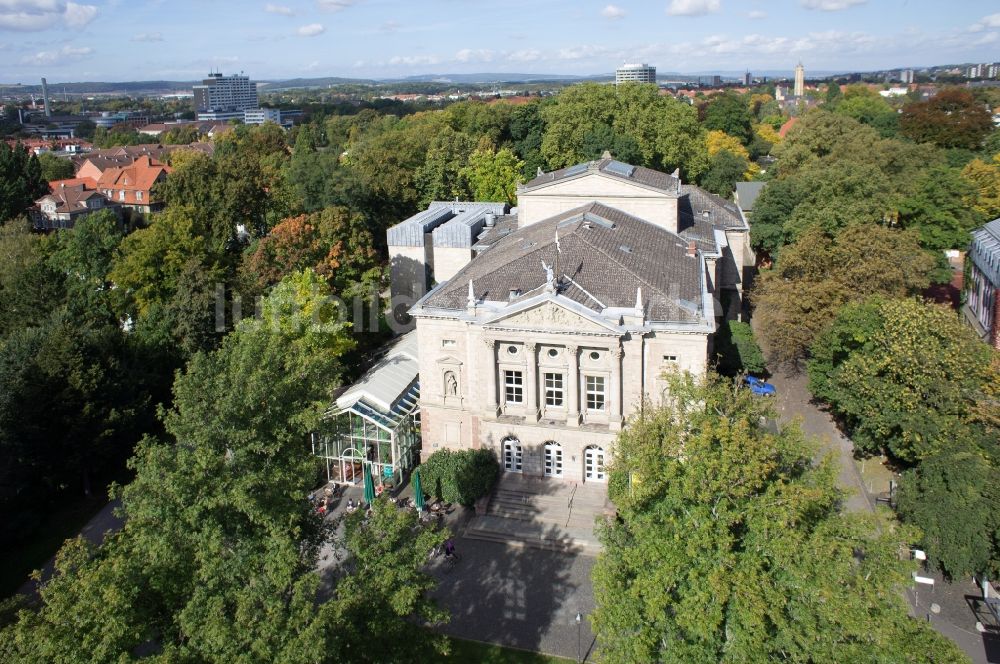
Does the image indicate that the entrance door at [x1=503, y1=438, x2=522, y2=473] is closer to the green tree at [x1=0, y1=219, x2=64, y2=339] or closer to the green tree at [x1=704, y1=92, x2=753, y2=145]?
the green tree at [x1=0, y1=219, x2=64, y2=339]

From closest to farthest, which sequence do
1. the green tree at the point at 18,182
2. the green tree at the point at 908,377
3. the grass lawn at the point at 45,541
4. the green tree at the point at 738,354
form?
the green tree at the point at 908,377, the grass lawn at the point at 45,541, the green tree at the point at 738,354, the green tree at the point at 18,182

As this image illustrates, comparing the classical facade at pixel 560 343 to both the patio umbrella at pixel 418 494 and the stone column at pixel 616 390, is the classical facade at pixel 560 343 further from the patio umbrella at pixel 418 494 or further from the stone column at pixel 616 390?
the patio umbrella at pixel 418 494

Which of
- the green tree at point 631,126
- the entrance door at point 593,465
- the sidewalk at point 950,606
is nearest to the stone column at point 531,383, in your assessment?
the entrance door at point 593,465

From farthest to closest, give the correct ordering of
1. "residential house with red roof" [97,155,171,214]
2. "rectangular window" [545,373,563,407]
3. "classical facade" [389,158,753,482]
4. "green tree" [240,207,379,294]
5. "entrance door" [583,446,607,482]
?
"residential house with red roof" [97,155,171,214]
"green tree" [240,207,379,294]
"entrance door" [583,446,607,482]
"rectangular window" [545,373,563,407]
"classical facade" [389,158,753,482]

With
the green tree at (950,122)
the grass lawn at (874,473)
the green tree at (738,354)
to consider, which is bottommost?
the grass lawn at (874,473)

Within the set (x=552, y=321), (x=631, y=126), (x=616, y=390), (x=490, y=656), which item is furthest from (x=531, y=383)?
(x=631, y=126)

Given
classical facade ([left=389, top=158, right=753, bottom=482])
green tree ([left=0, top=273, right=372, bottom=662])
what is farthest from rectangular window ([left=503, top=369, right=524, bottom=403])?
green tree ([left=0, top=273, right=372, bottom=662])

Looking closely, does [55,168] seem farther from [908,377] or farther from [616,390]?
[908,377]
